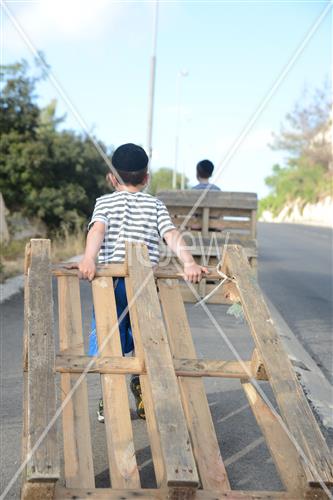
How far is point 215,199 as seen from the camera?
36.5 ft

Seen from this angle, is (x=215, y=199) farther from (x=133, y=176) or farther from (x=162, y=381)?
(x=162, y=381)

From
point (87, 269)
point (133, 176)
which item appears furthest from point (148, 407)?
point (133, 176)

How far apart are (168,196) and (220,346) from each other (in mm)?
3626

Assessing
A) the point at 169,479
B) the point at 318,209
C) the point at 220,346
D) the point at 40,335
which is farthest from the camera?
the point at 318,209

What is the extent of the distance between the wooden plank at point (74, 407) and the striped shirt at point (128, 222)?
1.61ft

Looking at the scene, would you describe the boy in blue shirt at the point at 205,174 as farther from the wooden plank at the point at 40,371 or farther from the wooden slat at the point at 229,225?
the wooden plank at the point at 40,371

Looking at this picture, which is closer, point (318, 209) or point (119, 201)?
point (119, 201)

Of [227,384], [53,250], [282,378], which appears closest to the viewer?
[282,378]

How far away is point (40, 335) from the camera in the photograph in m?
3.68

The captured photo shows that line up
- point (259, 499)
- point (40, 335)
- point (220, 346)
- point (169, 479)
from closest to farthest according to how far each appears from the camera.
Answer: point (169, 479) < point (259, 499) < point (40, 335) < point (220, 346)

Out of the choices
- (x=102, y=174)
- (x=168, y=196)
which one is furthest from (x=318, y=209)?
(x=168, y=196)

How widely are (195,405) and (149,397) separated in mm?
396

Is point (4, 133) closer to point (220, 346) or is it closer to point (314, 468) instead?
point (220, 346)

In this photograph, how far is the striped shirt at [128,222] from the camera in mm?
5035
